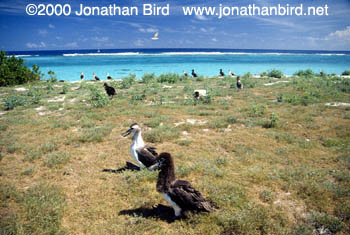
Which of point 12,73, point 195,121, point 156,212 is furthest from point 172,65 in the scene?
point 156,212

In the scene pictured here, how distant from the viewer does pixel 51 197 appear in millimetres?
4758

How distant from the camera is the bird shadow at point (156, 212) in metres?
4.20

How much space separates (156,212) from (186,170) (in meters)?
1.57

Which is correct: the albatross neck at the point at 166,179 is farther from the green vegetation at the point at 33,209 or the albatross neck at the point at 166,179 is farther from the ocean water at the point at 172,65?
the ocean water at the point at 172,65

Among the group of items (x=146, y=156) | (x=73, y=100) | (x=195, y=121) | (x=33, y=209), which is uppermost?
(x=73, y=100)

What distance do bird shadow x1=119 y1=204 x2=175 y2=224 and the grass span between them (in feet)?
0.09

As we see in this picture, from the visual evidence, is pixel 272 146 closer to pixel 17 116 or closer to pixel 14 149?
pixel 14 149

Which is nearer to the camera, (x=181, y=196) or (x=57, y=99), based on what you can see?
(x=181, y=196)

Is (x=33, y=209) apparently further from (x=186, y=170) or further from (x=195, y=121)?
(x=195, y=121)

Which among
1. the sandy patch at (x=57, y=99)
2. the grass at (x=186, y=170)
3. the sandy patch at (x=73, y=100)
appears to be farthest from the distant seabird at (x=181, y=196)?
the sandy patch at (x=57, y=99)

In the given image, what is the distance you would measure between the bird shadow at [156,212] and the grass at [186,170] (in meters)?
0.03

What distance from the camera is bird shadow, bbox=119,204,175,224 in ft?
13.8

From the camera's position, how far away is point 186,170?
566 centimetres

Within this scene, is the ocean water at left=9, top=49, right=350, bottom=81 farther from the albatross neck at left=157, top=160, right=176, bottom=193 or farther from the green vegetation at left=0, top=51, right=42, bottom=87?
the albatross neck at left=157, top=160, right=176, bottom=193
